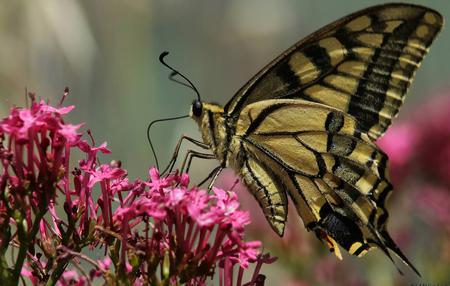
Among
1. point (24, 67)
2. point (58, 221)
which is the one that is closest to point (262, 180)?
point (58, 221)

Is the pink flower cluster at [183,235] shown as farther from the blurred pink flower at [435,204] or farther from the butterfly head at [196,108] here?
the blurred pink flower at [435,204]

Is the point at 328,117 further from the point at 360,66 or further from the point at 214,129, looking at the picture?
the point at 214,129

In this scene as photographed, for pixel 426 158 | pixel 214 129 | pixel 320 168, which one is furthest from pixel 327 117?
pixel 426 158

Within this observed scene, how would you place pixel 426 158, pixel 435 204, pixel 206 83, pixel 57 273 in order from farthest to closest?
pixel 206 83 < pixel 426 158 < pixel 435 204 < pixel 57 273

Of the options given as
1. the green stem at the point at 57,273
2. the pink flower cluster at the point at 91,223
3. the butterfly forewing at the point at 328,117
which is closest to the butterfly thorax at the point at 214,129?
the butterfly forewing at the point at 328,117

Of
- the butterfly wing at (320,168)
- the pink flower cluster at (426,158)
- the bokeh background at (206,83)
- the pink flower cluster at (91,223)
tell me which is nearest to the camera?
the pink flower cluster at (91,223)

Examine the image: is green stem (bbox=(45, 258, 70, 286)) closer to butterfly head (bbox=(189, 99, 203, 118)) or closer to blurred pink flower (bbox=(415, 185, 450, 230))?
butterfly head (bbox=(189, 99, 203, 118))
